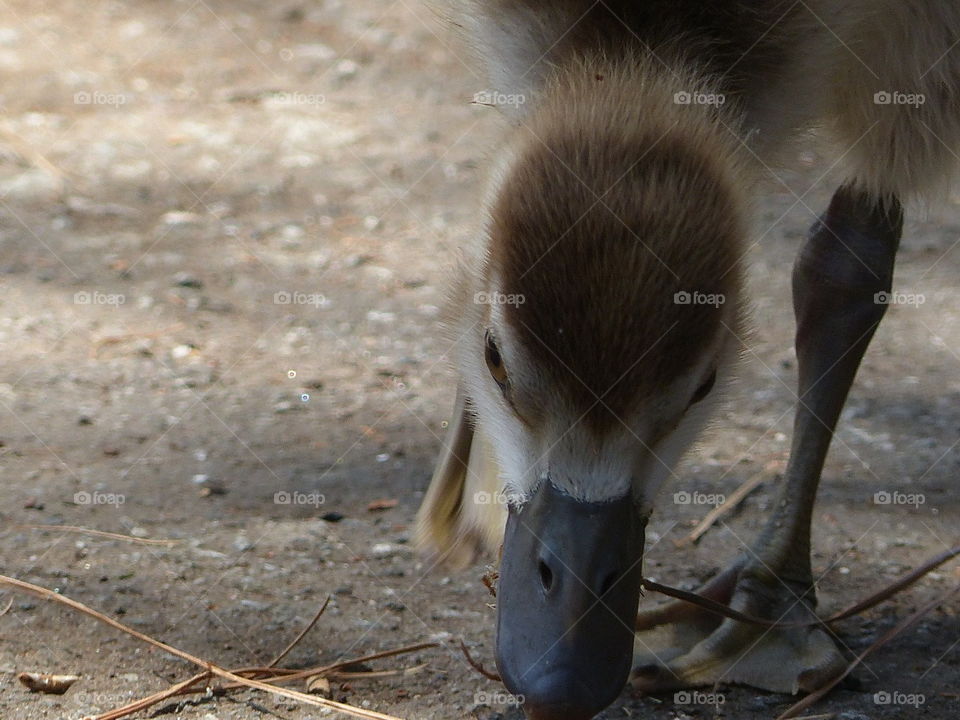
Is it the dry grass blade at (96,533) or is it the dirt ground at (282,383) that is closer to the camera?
the dirt ground at (282,383)

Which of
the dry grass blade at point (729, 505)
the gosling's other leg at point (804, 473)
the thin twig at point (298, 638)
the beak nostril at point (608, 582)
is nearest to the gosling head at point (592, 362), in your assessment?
the beak nostril at point (608, 582)

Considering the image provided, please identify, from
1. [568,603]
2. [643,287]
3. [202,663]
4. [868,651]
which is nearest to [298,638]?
[202,663]

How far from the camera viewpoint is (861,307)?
3.05 metres

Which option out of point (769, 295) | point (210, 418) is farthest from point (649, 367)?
point (769, 295)

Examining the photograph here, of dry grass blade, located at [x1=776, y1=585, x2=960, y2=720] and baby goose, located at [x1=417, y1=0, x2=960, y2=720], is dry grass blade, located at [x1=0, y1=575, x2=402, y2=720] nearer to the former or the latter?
baby goose, located at [x1=417, y1=0, x2=960, y2=720]

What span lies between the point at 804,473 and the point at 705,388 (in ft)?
2.66

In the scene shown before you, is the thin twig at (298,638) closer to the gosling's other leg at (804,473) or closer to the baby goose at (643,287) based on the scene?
the baby goose at (643,287)

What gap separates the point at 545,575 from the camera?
2070 mm

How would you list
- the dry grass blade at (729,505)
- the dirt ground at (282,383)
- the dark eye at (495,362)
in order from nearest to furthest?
the dark eye at (495,362) < the dirt ground at (282,383) < the dry grass blade at (729,505)

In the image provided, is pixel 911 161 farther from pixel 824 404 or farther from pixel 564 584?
pixel 564 584

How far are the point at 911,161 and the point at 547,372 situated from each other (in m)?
1.30

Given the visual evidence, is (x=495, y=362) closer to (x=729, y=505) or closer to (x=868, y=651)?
(x=868, y=651)

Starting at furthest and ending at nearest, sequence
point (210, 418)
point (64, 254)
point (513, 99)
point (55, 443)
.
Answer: point (64, 254), point (210, 418), point (55, 443), point (513, 99)

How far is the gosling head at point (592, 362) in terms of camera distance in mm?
2010
